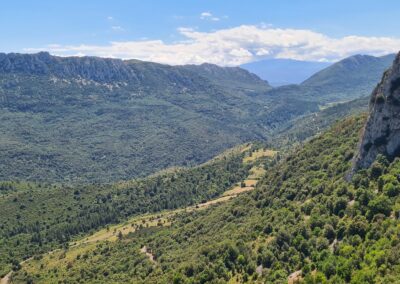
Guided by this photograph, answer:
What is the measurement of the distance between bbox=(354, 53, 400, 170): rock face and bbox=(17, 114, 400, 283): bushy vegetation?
4184 millimetres

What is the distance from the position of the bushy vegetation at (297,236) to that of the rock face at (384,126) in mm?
4184

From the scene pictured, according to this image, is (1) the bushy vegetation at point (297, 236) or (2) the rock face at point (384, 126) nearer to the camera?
(1) the bushy vegetation at point (297, 236)

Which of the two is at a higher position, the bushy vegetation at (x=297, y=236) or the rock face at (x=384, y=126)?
the rock face at (x=384, y=126)

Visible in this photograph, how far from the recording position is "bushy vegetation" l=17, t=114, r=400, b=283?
81250 millimetres

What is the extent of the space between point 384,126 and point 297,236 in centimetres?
3197

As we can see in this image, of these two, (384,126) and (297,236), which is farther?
(384,126)

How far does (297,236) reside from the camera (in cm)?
9881

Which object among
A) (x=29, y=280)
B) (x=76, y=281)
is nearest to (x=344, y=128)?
(x=76, y=281)

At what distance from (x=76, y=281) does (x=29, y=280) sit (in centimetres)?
2987

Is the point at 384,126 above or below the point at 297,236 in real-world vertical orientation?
above

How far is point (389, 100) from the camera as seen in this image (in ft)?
353

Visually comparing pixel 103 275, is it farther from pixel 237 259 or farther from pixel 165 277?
pixel 237 259

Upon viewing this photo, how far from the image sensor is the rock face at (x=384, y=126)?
344 feet

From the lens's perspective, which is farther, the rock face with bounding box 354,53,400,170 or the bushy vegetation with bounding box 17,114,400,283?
the rock face with bounding box 354,53,400,170
